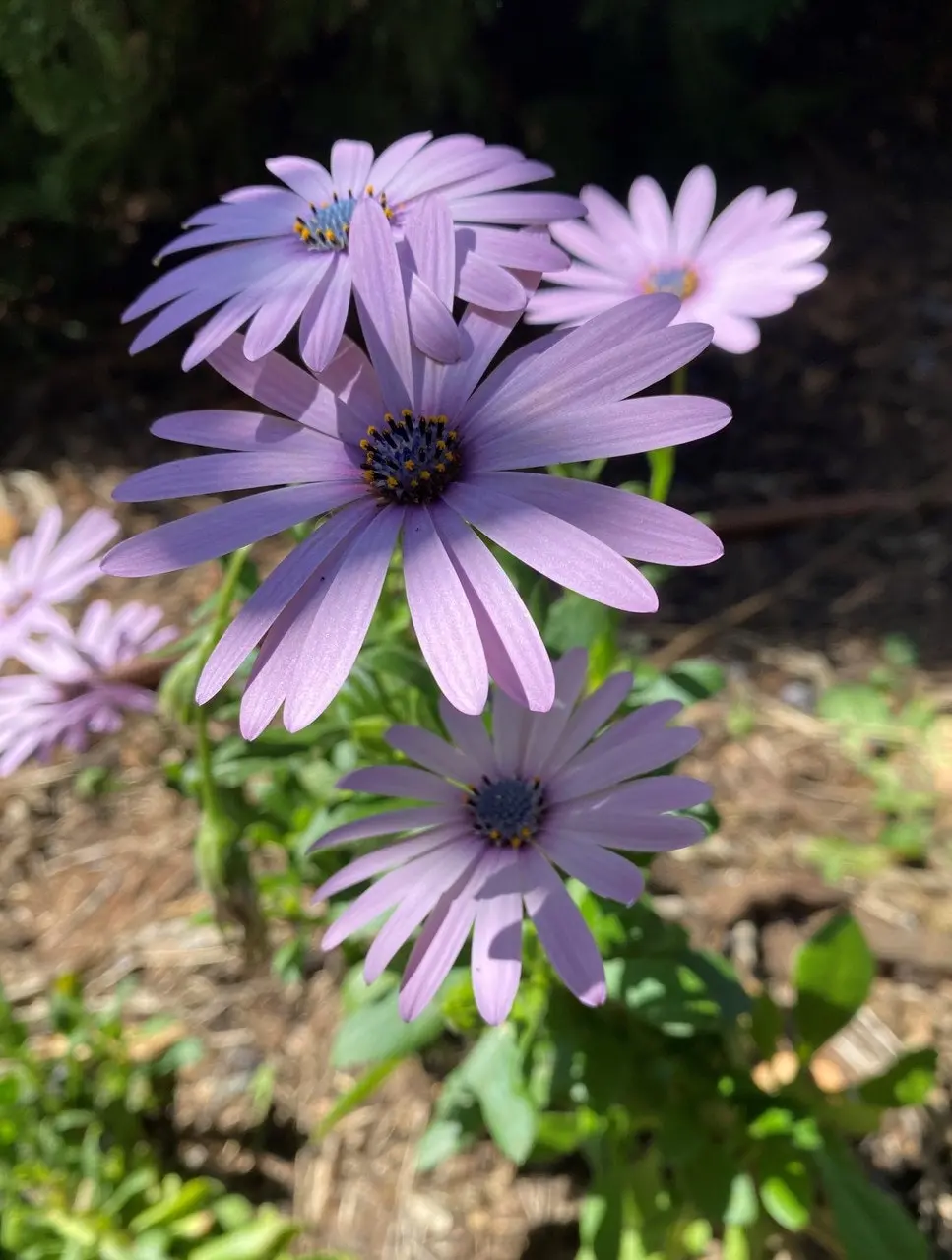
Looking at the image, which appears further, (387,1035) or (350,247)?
(387,1035)

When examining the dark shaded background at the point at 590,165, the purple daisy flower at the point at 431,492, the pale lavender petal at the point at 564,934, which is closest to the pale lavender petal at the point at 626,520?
the purple daisy flower at the point at 431,492

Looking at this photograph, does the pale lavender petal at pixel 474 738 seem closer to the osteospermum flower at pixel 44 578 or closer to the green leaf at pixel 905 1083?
the osteospermum flower at pixel 44 578

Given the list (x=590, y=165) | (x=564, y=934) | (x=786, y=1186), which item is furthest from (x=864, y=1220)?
(x=590, y=165)

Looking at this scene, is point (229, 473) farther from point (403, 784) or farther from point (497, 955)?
point (497, 955)

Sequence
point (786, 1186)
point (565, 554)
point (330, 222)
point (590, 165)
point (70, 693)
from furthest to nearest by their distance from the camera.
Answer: point (590, 165) < point (70, 693) < point (786, 1186) < point (330, 222) < point (565, 554)

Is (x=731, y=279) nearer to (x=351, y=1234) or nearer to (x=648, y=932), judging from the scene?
(x=648, y=932)

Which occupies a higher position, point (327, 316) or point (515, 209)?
point (515, 209)
